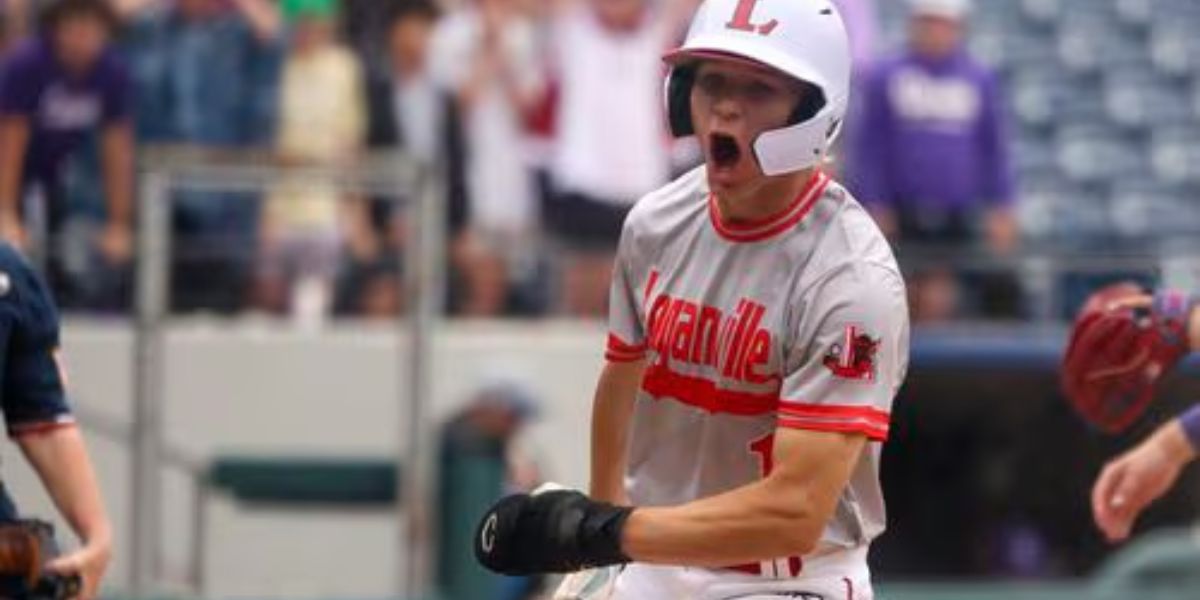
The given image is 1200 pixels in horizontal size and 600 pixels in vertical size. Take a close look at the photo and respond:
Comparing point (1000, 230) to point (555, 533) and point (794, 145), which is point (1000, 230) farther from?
point (555, 533)

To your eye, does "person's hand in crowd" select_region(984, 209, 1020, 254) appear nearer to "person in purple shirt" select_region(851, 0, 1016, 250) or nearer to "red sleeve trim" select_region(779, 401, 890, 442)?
"person in purple shirt" select_region(851, 0, 1016, 250)

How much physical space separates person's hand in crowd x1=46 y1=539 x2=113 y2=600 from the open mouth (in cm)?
184

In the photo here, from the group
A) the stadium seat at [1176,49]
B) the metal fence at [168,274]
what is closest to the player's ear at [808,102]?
the metal fence at [168,274]

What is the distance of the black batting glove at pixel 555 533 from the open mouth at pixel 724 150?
0.71 meters

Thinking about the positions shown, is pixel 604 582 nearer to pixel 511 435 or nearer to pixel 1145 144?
pixel 511 435

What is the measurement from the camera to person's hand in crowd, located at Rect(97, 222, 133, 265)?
12289 mm

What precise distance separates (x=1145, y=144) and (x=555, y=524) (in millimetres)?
10704

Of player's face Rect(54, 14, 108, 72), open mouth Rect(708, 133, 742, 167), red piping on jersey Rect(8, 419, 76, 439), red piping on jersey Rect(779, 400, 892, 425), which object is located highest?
open mouth Rect(708, 133, 742, 167)

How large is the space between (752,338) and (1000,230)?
711 centimetres

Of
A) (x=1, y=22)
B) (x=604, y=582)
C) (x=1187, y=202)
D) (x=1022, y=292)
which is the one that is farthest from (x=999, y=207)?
(x=604, y=582)

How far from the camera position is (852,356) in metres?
6.02

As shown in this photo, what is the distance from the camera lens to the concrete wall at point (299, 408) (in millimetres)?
12578

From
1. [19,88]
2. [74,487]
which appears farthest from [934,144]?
[74,487]

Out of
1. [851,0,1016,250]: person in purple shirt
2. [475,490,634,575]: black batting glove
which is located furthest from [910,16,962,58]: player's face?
[475,490,634,575]: black batting glove
